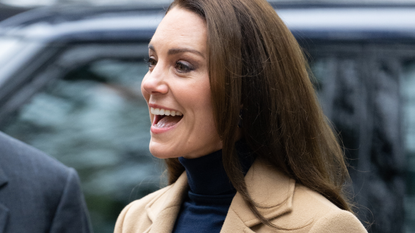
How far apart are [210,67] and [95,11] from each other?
5.39ft

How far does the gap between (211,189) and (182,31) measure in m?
0.56

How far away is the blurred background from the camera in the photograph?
2203mm

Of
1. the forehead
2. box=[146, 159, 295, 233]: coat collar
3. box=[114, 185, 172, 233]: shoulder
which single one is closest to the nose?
the forehead

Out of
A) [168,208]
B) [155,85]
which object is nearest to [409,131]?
[168,208]

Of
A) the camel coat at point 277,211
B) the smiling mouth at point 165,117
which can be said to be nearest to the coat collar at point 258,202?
the camel coat at point 277,211

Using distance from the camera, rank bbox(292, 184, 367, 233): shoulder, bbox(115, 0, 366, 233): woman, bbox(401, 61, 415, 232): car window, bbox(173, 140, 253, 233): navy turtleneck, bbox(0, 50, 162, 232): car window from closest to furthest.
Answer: bbox(292, 184, 367, 233): shoulder → bbox(115, 0, 366, 233): woman → bbox(173, 140, 253, 233): navy turtleneck → bbox(401, 61, 415, 232): car window → bbox(0, 50, 162, 232): car window

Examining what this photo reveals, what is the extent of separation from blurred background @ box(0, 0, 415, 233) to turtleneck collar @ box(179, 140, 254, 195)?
0.64m

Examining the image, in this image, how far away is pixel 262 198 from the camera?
60.5 inches

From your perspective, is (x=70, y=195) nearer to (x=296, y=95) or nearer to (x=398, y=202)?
(x=296, y=95)

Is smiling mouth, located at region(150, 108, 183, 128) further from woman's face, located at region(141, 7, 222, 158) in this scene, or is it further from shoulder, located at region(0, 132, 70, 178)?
shoulder, located at region(0, 132, 70, 178)

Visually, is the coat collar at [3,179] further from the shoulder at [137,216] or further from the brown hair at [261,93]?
the brown hair at [261,93]

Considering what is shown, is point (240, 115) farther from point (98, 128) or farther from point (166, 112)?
point (98, 128)

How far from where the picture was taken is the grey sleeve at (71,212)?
183 centimetres

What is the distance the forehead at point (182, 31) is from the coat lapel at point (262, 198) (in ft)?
1.56
